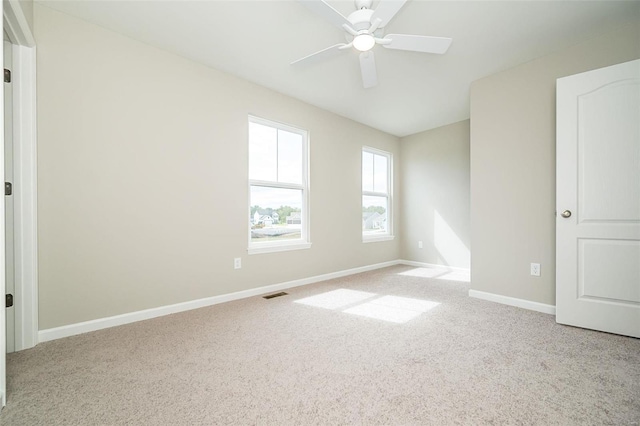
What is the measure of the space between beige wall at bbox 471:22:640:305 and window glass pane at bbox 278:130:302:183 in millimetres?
2137

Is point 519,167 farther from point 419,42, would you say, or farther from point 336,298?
point 336,298

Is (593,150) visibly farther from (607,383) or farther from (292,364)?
(292,364)

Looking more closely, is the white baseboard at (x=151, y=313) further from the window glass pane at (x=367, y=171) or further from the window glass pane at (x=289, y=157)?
the window glass pane at (x=367, y=171)

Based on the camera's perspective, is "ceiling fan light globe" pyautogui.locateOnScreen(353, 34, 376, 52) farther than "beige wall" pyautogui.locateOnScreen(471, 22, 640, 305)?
No

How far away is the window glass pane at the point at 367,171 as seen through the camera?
197 inches

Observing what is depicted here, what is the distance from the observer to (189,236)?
288 cm

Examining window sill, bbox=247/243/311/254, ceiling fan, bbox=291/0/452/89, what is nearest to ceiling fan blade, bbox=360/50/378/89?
ceiling fan, bbox=291/0/452/89

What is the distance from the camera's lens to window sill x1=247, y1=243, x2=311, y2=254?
11.2ft

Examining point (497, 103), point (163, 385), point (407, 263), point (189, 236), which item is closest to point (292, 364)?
point (163, 385)

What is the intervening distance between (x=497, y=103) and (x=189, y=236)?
3.49m

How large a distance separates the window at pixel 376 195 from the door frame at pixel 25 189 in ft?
12.9

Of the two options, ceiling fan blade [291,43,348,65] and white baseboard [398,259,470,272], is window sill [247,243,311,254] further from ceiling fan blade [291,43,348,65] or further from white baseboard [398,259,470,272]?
white baseboard [398,259,470,272]

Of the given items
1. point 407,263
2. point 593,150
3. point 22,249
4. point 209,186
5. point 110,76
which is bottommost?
point 407,263

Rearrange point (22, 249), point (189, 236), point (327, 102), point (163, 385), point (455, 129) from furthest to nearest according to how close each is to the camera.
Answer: point (455, 129) → point (327, 102) → point (189, 236) → point (22, 249) → point (163, 385)
